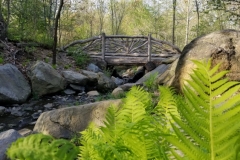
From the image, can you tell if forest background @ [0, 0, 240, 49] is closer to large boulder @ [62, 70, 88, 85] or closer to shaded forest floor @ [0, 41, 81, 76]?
shaded forest floor @ [0, 41, 81, 76]

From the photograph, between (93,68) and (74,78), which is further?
(93,68)

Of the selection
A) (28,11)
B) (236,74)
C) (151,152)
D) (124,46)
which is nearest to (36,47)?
(28,11)

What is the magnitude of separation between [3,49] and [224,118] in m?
9.18

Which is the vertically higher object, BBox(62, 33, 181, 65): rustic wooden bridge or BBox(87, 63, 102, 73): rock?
BBox(62, 33, 181, 65): rustic wooden bridge

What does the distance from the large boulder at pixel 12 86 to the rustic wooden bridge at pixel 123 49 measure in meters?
4.51

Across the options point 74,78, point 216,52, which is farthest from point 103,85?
point 216,52

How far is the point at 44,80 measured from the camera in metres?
7.37

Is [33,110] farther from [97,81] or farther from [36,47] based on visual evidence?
[36,47]

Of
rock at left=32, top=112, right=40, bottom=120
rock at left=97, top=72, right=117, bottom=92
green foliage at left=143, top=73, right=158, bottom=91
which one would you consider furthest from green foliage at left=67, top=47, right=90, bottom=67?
green foliage at left=143, top=73, right=158, bottom=91

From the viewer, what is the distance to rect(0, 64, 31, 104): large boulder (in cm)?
653

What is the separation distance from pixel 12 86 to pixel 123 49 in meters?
6.80

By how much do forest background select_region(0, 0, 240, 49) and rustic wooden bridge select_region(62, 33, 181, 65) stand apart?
1.85 metres

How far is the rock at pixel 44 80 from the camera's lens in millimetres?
7367

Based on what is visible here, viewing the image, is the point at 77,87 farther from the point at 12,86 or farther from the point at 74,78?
the point at 12,86
